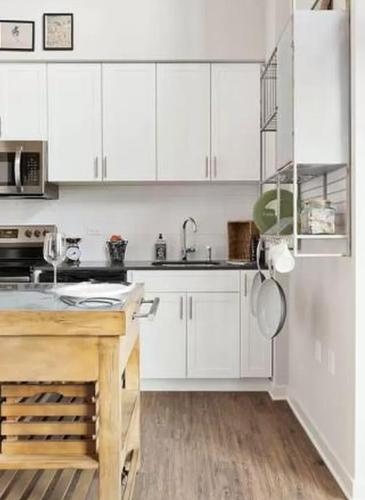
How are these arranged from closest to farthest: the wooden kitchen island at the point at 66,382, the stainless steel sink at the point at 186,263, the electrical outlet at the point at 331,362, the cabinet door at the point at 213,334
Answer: the wooden kitchen island at the point at 66,382, the electrical outlet at the point at 331,362, the cabinet door at the point at 213,334, the stainless steel sink at the point at 186,263

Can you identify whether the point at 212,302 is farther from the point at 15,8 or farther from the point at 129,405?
the point at 15,8

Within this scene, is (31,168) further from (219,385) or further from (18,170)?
(219,385)

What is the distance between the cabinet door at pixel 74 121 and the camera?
4.08 meters

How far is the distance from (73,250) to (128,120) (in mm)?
1111

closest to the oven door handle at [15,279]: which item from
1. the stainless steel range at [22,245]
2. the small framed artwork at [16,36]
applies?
the stainless steel range at [22,245]

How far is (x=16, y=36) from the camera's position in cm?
406

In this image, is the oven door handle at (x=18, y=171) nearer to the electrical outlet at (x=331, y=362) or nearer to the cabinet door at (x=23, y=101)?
the cabinet door at (x=23, y=101)

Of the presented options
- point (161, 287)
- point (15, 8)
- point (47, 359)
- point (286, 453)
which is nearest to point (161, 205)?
point (161, 287)

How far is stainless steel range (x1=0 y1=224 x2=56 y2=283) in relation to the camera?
4.30 m

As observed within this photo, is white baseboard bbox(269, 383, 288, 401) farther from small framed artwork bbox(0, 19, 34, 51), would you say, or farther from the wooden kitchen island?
small framed artwork bbox(0, 19, 34, 51)

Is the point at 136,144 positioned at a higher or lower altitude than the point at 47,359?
higher

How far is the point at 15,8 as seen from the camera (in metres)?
4.09

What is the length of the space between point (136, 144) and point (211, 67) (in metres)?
0.82

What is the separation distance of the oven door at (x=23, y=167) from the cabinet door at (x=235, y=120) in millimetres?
1306
